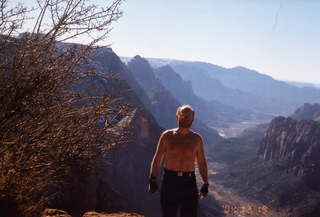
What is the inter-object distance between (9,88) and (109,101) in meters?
1.72

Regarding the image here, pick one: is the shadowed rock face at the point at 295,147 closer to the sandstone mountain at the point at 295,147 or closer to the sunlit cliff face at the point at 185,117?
the sandstone mountain at the point at 295,147

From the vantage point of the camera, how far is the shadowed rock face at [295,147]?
125181mm

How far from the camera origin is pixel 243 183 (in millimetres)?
148625

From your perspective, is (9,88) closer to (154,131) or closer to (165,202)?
(165,202)

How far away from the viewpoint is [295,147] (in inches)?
5802

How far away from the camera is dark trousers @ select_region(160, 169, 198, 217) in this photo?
6.68m

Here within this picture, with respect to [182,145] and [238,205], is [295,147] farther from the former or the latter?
[182,145]

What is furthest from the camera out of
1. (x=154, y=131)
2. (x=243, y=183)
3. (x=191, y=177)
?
(x=243, y=183)

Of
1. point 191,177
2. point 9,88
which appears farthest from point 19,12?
point 191,177

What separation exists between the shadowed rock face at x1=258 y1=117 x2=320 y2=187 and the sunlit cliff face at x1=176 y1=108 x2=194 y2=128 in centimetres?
11137

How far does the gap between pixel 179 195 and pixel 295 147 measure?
491 ft

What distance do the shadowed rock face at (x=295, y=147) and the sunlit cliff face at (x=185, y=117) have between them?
111373 mm
